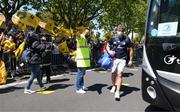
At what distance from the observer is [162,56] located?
7020 millimetres

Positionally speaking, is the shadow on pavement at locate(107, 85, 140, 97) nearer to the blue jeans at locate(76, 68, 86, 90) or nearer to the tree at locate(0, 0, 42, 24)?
the blue jeans at locate(76, 68, 86, 90)

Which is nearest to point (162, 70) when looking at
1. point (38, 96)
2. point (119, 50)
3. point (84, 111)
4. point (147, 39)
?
point (147, 39)

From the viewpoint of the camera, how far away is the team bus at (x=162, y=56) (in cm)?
679

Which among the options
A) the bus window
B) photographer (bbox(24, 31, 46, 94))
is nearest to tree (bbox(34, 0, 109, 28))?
photographer (bbox(24, 31, 46, 94))

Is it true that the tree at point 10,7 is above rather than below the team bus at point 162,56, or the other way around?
above

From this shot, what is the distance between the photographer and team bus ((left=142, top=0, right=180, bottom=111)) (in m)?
6.79

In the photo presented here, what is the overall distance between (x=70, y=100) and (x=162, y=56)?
329 cm

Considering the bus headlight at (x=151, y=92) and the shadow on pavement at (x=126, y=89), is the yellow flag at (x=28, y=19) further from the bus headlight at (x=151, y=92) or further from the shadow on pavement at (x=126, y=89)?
the bus headlight at (x=151, y=92)

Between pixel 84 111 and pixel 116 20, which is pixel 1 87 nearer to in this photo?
pixel 84 111

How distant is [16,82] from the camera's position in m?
13.1

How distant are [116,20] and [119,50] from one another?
978 inches

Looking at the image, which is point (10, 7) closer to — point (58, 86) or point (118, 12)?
point (58, 86)

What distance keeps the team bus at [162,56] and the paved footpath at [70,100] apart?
1.25 metres

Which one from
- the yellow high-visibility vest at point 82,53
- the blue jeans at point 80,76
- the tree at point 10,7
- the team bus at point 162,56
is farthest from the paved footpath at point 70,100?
the tree at point 10,7
